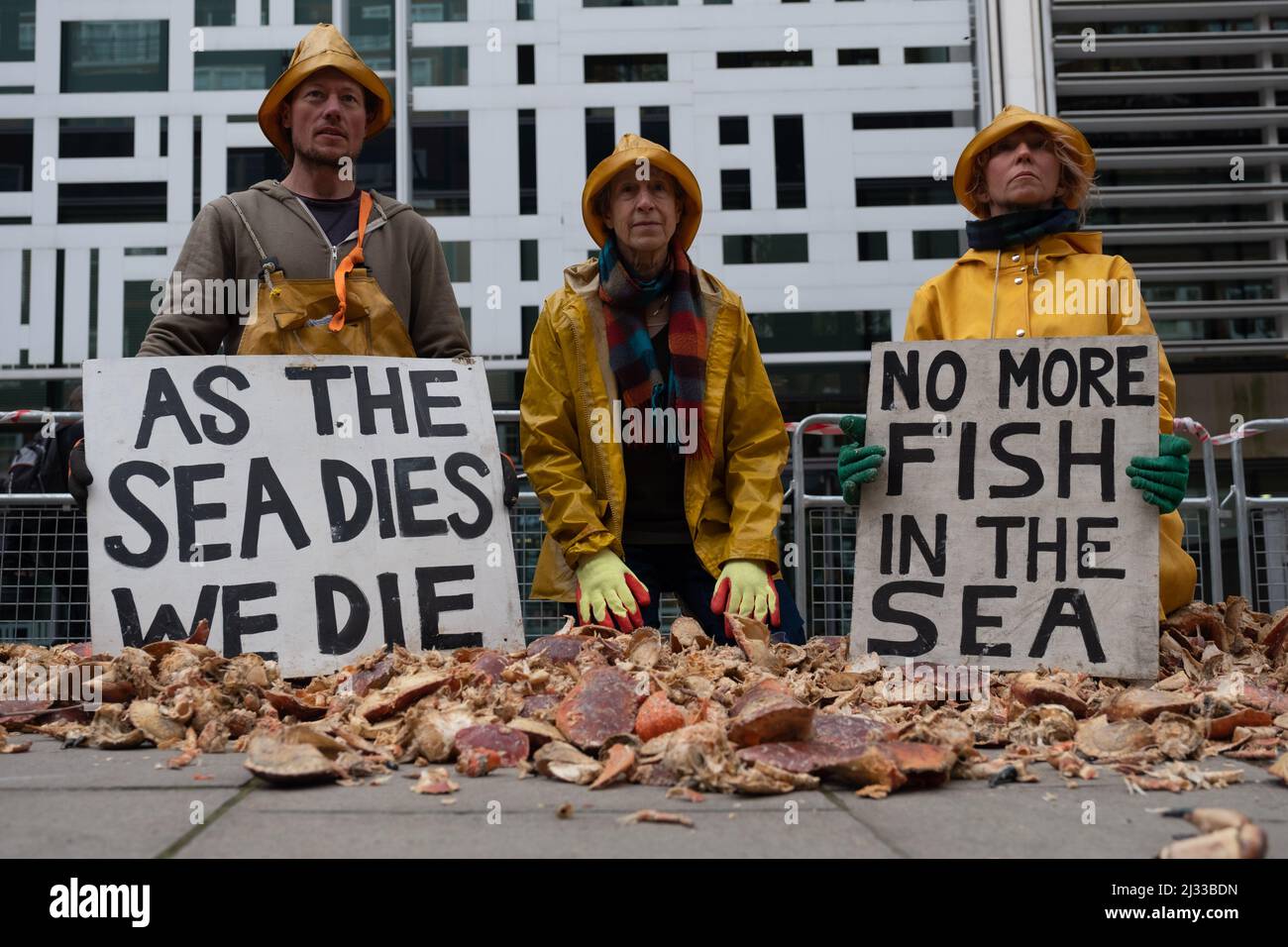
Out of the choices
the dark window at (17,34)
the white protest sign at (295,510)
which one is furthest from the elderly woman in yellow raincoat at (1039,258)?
the dark window at (17,34)

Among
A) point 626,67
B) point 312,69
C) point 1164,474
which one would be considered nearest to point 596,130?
point 626,67

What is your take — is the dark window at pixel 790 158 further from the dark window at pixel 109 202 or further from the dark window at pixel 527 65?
the dark window at pixel 109 202

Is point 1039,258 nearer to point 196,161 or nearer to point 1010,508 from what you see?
point 1010,508

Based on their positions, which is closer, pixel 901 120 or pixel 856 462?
pixel 856 462

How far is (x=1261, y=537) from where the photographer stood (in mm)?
5629

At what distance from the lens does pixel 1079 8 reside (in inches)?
332

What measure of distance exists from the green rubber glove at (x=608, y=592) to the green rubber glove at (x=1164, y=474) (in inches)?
55.7

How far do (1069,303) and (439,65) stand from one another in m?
5.72

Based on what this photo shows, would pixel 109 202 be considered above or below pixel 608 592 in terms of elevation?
above

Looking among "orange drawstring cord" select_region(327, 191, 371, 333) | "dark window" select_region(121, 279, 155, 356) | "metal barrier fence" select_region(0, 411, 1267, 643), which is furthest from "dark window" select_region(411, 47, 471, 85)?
"orange drawstring cord" select_region(327, 191, 371, 333)

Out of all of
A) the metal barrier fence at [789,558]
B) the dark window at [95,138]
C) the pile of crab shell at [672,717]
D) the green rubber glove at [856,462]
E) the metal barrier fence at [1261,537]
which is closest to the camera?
the pile of crab shell at [672,717]

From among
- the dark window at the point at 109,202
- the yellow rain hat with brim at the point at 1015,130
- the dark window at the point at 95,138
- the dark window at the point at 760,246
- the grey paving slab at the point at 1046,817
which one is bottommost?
the grey paving slab at the point at 1046,817

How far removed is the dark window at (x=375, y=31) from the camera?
25.8 feet
